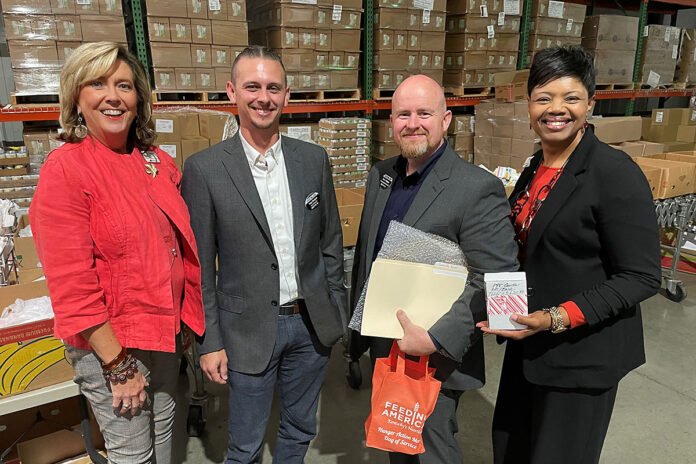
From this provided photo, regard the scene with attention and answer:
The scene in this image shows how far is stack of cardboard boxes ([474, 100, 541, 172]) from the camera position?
4.82m

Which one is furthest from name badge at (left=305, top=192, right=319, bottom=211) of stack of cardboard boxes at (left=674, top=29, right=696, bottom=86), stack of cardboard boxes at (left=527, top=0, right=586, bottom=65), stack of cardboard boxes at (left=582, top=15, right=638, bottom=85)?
stack of cardboard boxes at (left=674, top=29, right=696, bottom=86)

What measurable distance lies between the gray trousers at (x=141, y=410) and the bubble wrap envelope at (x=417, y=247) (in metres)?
0.80

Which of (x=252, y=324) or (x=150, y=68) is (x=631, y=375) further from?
(x=150, y=68)

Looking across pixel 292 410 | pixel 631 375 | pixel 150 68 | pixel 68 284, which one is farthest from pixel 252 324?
pixel 150 68

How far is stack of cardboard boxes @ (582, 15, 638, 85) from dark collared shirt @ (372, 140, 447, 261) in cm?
555

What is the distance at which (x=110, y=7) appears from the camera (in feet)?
12.0

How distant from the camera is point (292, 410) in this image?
1836 millimetres

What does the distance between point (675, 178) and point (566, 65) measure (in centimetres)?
315

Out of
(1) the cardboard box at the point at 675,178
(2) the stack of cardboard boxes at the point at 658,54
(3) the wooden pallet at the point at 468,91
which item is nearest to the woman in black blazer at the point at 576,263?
(1) the cardboard box at the point at 675,178

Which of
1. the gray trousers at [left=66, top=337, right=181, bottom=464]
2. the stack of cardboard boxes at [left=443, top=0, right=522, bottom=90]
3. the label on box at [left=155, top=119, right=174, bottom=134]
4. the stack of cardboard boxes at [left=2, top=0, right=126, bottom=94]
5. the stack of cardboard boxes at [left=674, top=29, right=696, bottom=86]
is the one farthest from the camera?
the stack of cardboard boxes at [left=674, top=29, right=696, bottom=86]

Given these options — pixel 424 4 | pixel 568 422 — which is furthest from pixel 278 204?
pixel 424 4

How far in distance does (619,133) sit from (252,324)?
4705 mm

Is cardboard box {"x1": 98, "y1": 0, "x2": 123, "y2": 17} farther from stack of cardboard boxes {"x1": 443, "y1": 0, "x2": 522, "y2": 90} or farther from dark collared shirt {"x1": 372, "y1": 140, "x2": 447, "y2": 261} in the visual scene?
stack of cardboard boxes {"x1": 443, "y1": 0, "x2": 522, "y2": 90}

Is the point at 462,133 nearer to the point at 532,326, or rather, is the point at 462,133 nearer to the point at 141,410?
the point at 532,326
